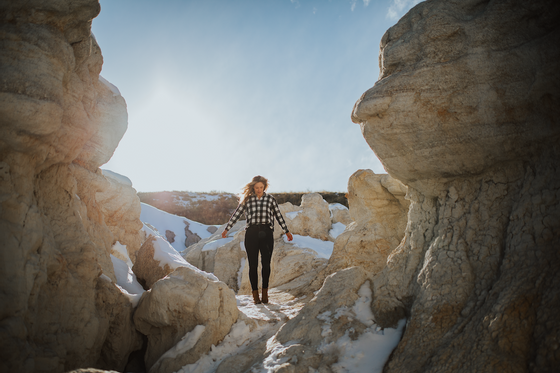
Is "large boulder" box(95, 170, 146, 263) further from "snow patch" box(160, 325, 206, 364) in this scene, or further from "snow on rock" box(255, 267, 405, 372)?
"snow on rock" box(255, 267, 405, 372)

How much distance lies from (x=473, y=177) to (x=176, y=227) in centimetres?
1787

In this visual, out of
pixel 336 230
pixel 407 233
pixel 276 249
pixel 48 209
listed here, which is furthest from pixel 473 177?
pixel 336 230

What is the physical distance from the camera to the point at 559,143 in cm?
231

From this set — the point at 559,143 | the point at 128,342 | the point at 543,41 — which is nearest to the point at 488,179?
the point at 559,143

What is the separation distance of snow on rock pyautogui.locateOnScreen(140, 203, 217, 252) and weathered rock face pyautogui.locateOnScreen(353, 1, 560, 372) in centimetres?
1634

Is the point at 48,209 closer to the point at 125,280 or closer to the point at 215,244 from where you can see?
the point at 125,280

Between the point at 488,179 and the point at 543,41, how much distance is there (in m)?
1.11

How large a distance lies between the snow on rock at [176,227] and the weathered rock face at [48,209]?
14.7 m

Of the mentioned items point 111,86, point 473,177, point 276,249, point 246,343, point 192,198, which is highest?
point 192,198

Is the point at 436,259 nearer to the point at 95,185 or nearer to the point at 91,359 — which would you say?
the point at 91,359

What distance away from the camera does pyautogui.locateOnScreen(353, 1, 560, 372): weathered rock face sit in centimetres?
200

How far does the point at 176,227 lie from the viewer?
62.0 feet

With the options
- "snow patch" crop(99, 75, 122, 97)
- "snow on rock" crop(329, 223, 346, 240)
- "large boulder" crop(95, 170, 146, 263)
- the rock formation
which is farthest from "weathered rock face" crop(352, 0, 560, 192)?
"snow on rock" crop(329, 223, 346, 240)

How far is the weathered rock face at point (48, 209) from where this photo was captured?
2.47 m
